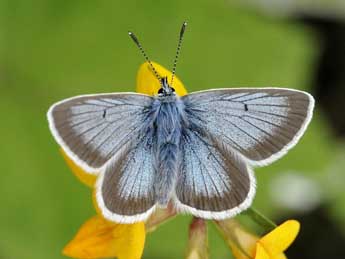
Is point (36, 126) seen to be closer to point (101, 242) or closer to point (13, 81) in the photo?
point (13, 81)

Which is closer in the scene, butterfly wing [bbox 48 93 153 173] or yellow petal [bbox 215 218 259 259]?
butterfly wing [bbox 48 93 153 173]

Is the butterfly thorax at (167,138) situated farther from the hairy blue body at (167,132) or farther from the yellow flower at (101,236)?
the yellow flower at (101,236)

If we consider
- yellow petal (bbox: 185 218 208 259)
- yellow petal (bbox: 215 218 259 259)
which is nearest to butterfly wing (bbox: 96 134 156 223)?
yellow petal (bbox: 185 218 208 259)

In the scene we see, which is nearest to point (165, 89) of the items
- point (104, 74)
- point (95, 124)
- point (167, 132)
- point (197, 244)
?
point (167, 132)

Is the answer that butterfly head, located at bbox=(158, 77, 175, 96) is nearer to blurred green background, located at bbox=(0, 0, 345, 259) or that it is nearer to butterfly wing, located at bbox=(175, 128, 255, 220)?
butterfly wing, located at bbox=(175, 128, 255, 220)

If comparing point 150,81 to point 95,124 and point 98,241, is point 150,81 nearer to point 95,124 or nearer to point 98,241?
point 95,124
